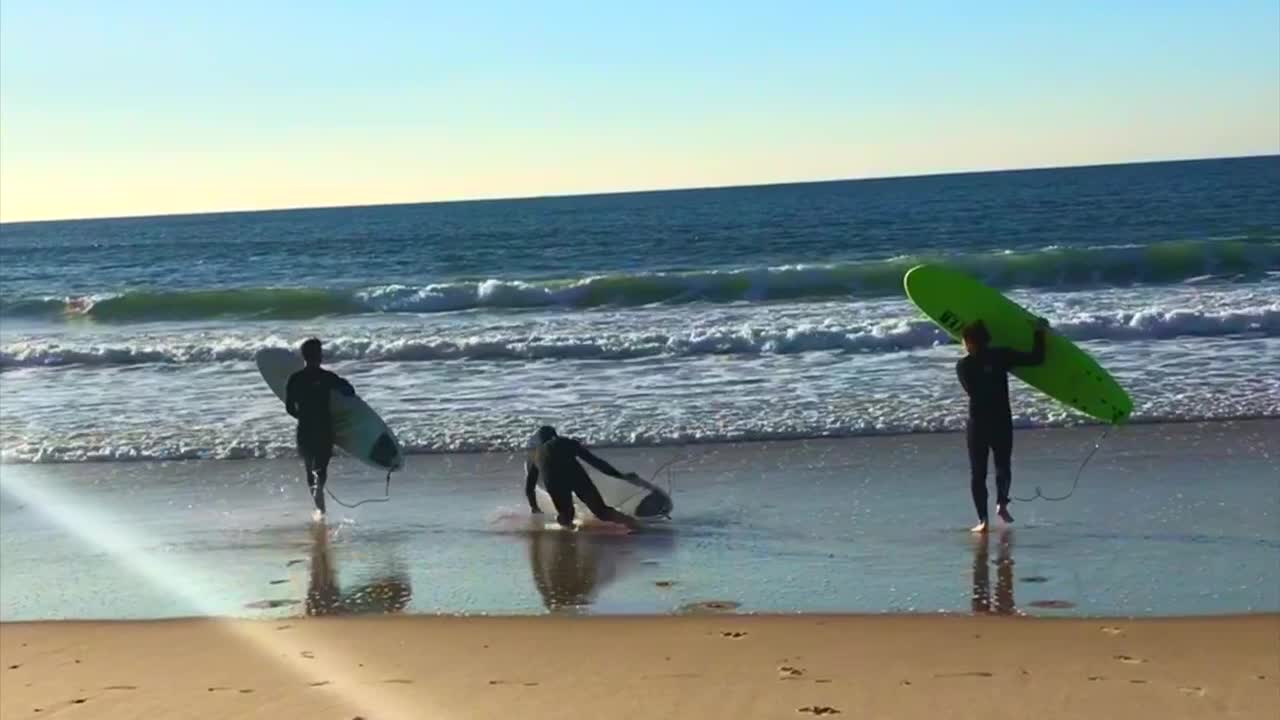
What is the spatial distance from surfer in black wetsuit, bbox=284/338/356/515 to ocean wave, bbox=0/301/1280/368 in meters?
7.47

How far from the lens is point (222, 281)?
39.5m

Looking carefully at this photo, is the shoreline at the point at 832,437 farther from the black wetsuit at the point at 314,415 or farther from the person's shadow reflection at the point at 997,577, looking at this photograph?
the person's shadow reflection at the point at 997,577

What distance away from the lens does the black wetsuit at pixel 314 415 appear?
33.7 ft

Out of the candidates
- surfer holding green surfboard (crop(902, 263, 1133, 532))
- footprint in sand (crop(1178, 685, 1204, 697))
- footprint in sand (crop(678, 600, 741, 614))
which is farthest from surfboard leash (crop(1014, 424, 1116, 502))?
footprint in sand (crop(1178, 685, 1204, 697))

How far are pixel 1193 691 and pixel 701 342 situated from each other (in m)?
13.0

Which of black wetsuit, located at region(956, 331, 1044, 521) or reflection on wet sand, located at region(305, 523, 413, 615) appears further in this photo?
black wetsuit, located at region(956, 331, 1044, 521)

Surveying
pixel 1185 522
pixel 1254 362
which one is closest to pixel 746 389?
pixel 1254 362

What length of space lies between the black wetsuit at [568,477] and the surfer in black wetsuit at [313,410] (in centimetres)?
187

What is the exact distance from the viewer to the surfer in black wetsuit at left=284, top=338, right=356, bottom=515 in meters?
10.3

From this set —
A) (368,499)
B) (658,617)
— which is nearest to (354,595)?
Answer: (658,617)

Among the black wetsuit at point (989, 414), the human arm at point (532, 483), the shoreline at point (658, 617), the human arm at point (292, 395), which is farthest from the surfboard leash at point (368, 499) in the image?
the black wetsuit at point (989, 414)

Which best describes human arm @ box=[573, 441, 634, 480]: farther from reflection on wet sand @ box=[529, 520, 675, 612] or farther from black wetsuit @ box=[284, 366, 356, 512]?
black wetsuit @ box=[284, 366, 356, 512]

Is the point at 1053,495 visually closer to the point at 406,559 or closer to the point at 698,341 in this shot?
the point at 406,559

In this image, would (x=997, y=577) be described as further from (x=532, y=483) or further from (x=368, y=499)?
(x=368, y=499)
